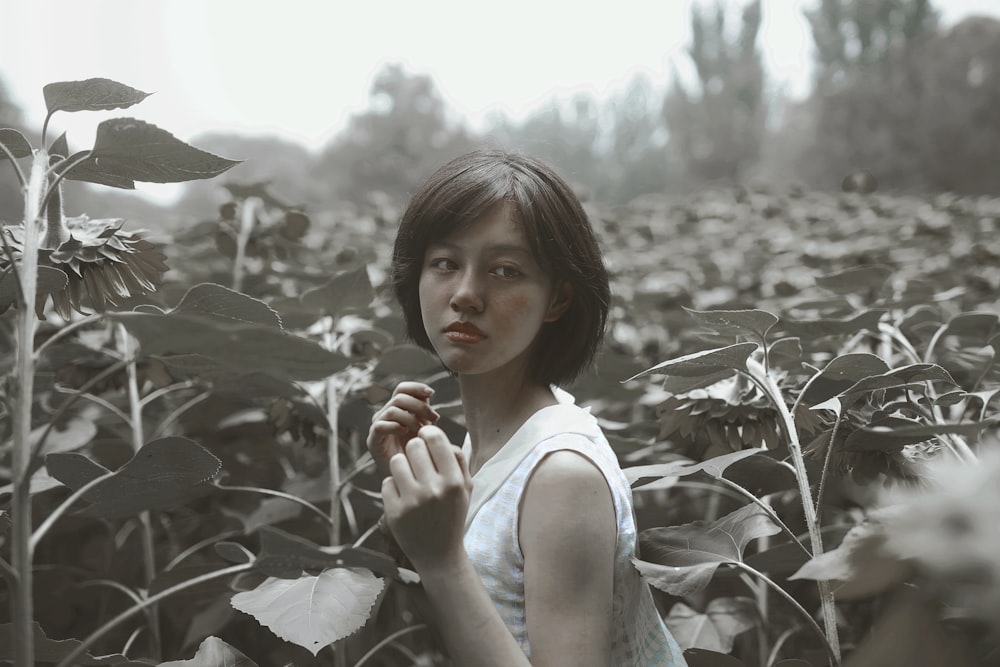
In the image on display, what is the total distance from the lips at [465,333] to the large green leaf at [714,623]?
58 centimetres

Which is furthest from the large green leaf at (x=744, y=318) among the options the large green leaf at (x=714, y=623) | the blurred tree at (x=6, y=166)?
the blurred tree at (x=6, y=166)

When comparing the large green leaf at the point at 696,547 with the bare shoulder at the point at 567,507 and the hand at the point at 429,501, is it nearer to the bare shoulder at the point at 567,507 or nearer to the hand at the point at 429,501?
the bare shoulder at the point at 567,507

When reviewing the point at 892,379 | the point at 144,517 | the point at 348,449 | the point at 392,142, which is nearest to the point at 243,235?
the point at 348,449

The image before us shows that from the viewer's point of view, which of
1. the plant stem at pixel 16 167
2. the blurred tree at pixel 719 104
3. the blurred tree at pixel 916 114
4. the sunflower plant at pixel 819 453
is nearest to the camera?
the sunflower plant at pixel 819 453

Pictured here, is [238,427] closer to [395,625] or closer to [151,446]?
[395,625]

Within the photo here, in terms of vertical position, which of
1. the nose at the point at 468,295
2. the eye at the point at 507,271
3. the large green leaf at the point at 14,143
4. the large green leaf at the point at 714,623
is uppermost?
the large green leaf at the point at 14,143

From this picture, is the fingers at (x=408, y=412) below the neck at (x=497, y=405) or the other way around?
the other way around

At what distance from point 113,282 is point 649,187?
1244 centimetres

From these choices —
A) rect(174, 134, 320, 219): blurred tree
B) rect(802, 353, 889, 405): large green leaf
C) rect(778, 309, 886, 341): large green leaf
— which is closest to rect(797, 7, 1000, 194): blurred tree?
rect(174, 134, 320, 219): blurred tree

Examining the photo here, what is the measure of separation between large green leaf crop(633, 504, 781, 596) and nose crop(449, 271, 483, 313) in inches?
13.7

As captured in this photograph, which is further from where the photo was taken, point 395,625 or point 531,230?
point 395,625

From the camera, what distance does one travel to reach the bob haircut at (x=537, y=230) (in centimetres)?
102

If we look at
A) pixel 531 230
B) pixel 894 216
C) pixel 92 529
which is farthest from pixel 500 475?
pixel 894 216

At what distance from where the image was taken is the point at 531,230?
1.01m
